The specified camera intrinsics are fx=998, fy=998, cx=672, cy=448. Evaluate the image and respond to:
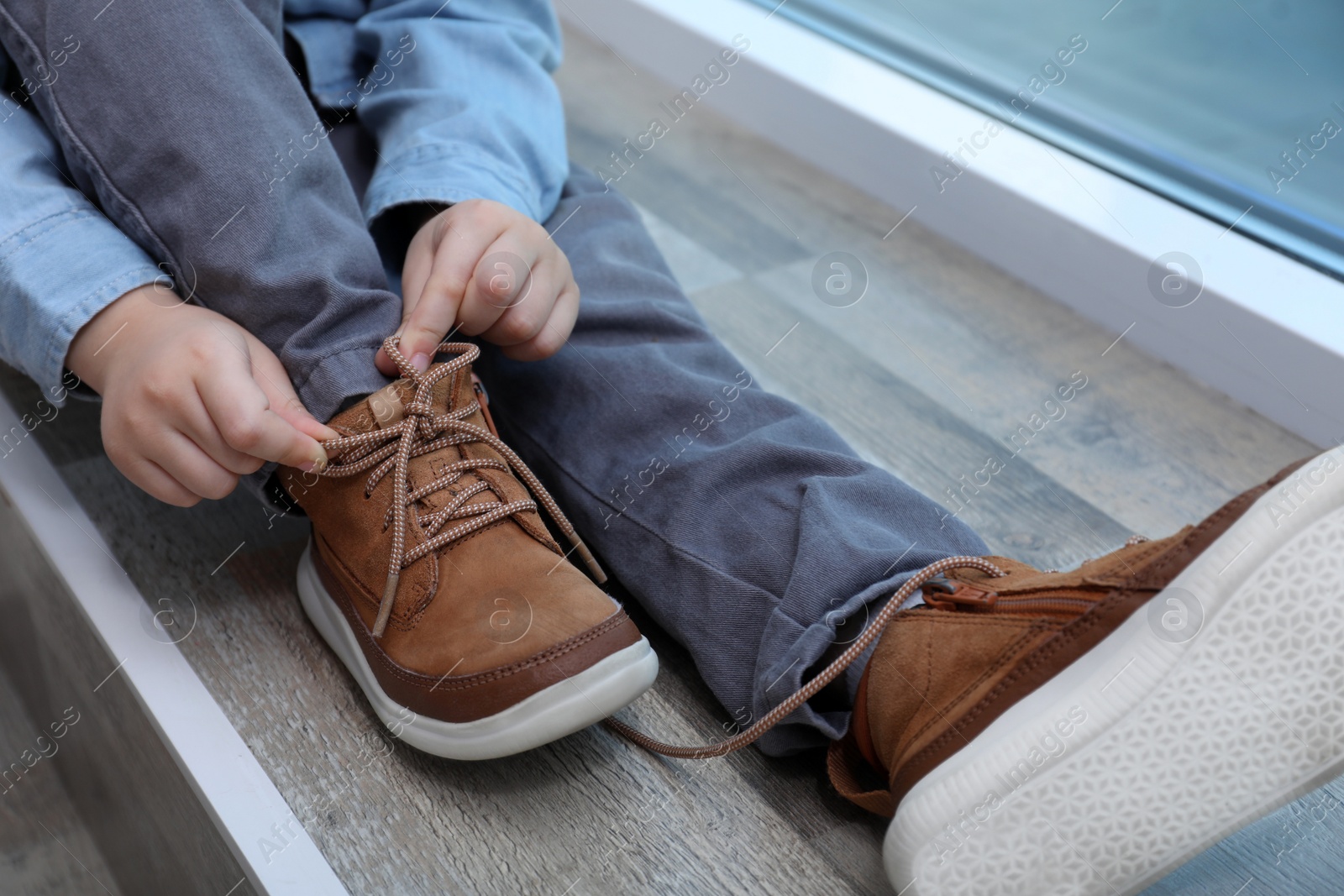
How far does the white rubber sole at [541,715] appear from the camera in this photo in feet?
1.51

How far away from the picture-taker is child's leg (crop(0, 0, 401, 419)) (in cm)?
51

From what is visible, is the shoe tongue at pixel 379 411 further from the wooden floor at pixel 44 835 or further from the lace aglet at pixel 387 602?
the wooden floor at pixel 44 835

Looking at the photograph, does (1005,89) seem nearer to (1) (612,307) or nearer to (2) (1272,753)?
(1) (612,307)

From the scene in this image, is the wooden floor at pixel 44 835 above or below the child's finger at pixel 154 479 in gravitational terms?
below

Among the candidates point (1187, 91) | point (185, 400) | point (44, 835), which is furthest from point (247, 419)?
point (1187, 91)

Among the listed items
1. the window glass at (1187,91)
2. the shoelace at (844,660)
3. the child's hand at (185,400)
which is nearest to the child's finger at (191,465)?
the child's hand at (185,400)

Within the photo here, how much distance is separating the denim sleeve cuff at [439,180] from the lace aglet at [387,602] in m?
0.23

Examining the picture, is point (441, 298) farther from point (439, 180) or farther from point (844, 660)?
point (844, 660)

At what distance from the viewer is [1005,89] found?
114 centimetres

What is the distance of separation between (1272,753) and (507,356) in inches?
17.4

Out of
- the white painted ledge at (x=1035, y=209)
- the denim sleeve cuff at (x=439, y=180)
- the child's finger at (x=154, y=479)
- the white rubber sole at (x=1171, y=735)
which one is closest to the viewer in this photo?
the white rubber sole at (x=1171, y=735)

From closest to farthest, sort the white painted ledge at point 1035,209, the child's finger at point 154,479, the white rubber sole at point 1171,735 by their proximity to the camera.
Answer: the white rubber sole at point 1171,735 < the child's finger at point 154,479 < the white painted ledge at point 1035,209

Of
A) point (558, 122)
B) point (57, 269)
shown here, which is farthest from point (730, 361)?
point (57, 269)

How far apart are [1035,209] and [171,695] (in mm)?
838
